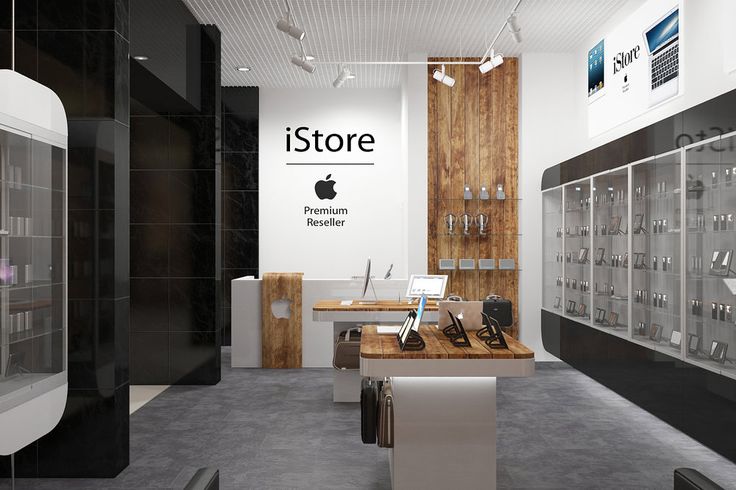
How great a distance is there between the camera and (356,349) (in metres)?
6.20

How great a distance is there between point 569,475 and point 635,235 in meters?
2.70

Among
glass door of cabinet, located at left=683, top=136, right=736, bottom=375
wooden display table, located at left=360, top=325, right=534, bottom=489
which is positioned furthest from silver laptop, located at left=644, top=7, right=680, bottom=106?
wooden display table, located at left=360, top=325, right=534, bottom=489

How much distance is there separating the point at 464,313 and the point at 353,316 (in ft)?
7.32

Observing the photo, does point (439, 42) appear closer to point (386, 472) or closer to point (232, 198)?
point (232, 198)

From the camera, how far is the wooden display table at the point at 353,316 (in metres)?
6.45

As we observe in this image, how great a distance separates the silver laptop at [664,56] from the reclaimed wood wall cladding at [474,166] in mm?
2553

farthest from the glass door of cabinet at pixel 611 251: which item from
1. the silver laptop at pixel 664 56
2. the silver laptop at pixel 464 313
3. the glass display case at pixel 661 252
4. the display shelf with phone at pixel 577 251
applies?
the silver laptop at pixel 464 313

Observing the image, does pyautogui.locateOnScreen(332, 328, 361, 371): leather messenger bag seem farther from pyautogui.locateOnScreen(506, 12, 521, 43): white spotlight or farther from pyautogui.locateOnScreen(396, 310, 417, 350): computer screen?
pyautogui.locateOnScreen(506, 12, 521, 43): white spotlight

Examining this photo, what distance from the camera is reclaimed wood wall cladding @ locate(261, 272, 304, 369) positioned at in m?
8.47

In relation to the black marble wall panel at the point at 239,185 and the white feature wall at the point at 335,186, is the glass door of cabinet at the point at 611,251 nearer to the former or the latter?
the white feature wall at the point at 335,186

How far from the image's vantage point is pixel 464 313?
4.59 metres

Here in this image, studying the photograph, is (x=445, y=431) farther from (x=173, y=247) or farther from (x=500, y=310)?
(x=500, y=310)

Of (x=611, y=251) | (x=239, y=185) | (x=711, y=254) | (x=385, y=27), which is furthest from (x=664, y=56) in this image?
(x=239, y=185)

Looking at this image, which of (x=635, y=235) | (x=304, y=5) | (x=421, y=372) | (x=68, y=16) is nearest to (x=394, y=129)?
(x=304, y=5)
